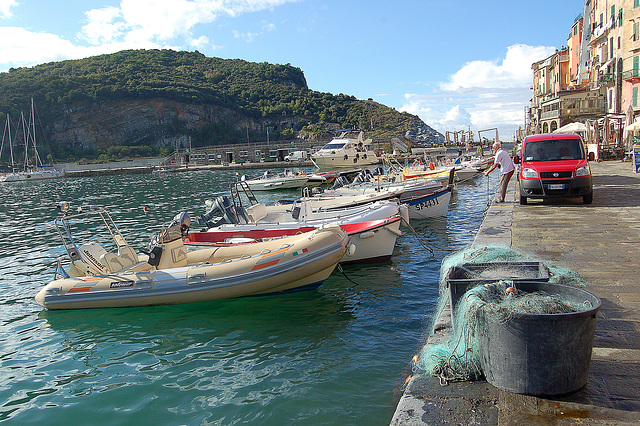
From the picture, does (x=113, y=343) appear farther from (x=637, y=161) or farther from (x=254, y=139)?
(x=254, y=139)

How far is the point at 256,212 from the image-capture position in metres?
14.3

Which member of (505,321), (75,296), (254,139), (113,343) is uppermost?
(254,139)

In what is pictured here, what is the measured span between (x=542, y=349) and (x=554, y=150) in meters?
11.3

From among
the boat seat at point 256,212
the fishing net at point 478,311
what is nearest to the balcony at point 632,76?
the boat seat at point 256,212

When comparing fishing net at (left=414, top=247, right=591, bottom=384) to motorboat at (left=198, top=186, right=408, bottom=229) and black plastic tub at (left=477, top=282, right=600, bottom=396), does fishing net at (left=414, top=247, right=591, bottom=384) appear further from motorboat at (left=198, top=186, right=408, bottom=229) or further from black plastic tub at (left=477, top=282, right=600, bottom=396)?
motorboat at (left=198, top=186, right=408, bottom=229)

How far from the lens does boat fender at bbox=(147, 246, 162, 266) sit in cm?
925

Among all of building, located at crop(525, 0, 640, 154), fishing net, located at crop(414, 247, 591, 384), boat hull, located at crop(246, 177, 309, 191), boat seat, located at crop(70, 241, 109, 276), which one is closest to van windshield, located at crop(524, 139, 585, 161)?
fishing net, located at crop(414, 247, 591, 384)

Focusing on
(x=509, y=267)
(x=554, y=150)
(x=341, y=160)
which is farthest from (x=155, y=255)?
(x=341, y=160)

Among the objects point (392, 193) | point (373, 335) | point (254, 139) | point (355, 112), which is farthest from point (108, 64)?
point (373, 335)

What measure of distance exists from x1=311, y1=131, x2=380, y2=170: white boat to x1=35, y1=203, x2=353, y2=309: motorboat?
40.7 meters

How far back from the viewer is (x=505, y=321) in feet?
10.8

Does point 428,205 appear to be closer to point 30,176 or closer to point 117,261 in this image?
point 117,261

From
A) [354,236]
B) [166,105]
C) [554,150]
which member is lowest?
[354,236]

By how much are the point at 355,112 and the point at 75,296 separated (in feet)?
477
